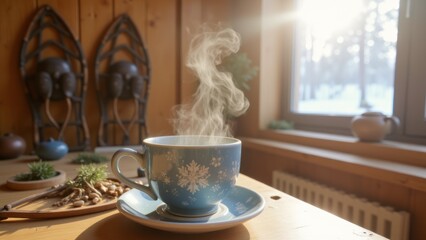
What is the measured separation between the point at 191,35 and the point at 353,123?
1.09 meters

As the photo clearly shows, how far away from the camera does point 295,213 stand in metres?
0.59

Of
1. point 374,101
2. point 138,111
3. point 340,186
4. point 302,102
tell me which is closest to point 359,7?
point 374,101

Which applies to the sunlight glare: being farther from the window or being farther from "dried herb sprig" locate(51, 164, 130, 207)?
"dried herb sprig" locate(51, 164, 130, 207)

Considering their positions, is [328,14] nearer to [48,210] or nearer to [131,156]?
[131,156]

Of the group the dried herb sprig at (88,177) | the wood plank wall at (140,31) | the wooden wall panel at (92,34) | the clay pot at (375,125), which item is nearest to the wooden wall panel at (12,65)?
the wood plank wall at (140,31)

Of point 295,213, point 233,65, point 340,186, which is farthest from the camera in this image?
point 233,65

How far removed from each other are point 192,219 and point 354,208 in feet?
3.05

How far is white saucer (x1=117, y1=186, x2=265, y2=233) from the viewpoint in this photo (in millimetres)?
453

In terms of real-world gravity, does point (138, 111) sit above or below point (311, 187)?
above

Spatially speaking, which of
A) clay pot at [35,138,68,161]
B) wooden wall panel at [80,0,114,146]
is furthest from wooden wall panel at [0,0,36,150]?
clay pot at [35,138,68,161]

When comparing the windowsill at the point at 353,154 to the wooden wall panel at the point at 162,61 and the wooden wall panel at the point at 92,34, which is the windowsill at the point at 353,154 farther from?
the wooden wall panel at the point at 92,34

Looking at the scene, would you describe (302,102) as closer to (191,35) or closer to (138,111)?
(191,35)

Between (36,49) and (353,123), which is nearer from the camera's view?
(353,123)

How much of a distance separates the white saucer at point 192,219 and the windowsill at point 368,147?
2.78 feet
